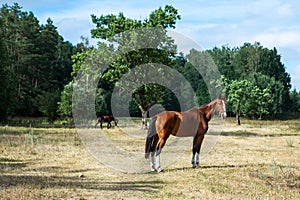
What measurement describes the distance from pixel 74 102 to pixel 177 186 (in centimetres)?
3425

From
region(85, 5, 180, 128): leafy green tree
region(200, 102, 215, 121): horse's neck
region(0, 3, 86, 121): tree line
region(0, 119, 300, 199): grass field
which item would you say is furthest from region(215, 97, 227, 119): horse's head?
region(0, 3, 86, 121): tree line

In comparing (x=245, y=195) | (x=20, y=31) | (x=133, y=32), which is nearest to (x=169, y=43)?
(x=133, y=32)

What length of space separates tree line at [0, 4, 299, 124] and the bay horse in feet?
50.8

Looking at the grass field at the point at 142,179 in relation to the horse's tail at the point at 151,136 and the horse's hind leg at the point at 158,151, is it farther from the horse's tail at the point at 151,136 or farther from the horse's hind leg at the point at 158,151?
the horse's tail at the point at 151,136

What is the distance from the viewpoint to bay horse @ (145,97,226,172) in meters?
11.9

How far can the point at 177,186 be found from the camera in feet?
31.5

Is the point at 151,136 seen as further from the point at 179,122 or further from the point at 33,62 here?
the point at 33,62

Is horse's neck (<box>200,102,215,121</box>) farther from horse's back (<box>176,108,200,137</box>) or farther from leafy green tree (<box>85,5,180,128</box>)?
leafy green tree (<box>85,5,180,128</box>)

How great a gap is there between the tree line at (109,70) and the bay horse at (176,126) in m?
15.5

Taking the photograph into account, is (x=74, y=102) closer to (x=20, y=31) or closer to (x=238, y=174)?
(x=20, y=31)

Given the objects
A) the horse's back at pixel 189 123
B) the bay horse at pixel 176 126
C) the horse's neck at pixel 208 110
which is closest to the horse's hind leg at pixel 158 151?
the bay horse at pixel 176 126

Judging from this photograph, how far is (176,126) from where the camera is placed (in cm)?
1220

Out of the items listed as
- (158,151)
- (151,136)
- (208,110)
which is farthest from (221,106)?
(158,151)

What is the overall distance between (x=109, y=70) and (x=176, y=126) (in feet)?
57.1
